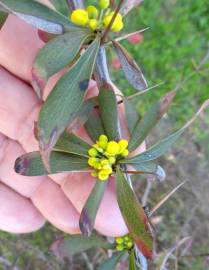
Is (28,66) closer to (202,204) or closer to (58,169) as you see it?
(58,169)

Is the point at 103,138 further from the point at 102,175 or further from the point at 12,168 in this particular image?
the point at 12,168

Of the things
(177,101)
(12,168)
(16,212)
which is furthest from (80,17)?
(177,101)

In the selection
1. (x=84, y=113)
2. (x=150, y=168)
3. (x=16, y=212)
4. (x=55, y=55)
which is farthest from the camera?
(x=16, y=212)

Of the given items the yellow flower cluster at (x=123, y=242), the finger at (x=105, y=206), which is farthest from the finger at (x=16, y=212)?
the yellow flower cluster at (x=123, y=242)

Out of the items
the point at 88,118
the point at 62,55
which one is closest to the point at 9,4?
the point at 62,55

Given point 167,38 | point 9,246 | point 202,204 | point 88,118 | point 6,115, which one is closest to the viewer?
point 88,118
